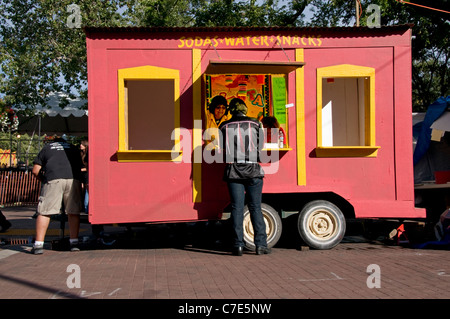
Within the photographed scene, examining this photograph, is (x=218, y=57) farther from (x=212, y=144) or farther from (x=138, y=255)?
(x=138, y=255)

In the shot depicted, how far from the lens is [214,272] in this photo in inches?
224

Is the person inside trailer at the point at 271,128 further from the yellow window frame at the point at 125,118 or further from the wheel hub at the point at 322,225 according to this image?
the yellow window frame at the point at 125,118

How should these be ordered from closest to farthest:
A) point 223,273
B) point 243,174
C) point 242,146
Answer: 1. point 223,273
2. point 243,174
3. point 242,146

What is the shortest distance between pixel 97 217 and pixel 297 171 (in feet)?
9.99

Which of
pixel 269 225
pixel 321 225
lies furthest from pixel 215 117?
pixel 321 225

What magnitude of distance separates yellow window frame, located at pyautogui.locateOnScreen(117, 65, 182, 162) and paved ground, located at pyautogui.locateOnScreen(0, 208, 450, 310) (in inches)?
55.7

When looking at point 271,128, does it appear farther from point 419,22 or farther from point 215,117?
point 419,22

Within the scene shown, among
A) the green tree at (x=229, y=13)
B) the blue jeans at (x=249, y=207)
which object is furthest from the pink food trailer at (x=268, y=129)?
the green tree at (x=229, y=13)

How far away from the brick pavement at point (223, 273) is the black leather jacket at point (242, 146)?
3.81ft

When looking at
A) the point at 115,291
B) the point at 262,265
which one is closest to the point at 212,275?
the point at 262,265

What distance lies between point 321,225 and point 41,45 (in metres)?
14.8

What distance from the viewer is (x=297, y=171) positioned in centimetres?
743

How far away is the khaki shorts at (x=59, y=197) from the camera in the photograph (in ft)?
24.1

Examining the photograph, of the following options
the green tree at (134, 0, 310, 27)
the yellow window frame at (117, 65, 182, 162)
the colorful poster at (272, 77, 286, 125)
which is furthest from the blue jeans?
the green tree at (134, 0, 310, 27)
